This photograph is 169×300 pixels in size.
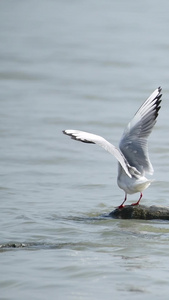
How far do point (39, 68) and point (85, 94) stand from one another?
216 centimetres

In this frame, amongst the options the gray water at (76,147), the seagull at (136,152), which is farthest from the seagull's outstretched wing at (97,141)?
the gray water at (76,147)

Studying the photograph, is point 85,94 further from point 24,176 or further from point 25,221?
point 25,221

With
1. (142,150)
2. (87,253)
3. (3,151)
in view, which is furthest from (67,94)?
(87,253)

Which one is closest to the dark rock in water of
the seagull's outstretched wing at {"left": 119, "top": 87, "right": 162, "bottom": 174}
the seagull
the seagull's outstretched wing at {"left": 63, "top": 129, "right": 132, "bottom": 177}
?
the seagull

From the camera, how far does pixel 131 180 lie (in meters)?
8.40

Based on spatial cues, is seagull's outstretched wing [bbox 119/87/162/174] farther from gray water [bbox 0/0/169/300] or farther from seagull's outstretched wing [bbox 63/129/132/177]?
gray water [bbox 0/0/169/300]

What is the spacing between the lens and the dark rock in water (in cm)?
837

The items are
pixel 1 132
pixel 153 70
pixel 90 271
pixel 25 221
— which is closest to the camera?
pixel 90 271

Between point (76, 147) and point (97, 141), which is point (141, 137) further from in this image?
point (76, 147)

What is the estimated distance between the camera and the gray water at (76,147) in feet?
21.2

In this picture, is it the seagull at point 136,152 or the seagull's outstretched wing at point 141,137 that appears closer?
the seagull at point 136,152

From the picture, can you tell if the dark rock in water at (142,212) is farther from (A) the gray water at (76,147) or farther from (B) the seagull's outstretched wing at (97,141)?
(B) the seagull's outstretched wing at (97,141)

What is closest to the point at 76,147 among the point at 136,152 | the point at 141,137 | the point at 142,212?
the point at 141,137

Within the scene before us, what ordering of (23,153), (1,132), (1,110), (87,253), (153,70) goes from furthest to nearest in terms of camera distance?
(153,70)
(1,110)
(1,132)
(23,153)
(87,253)
